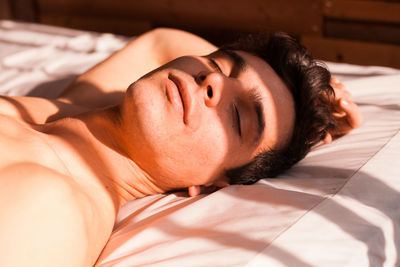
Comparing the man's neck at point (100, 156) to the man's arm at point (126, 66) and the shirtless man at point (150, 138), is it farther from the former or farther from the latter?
the man's arm at point (126, 66)

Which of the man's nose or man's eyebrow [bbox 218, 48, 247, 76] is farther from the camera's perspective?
man's eyebrow [bbox 218, 48, 247, 76]

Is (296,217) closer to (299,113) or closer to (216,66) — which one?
(299,113)

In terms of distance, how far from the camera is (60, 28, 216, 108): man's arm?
1871 millimetres

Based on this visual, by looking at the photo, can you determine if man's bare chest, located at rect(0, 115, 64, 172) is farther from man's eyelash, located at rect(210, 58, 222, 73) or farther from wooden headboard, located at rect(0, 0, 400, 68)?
wooden headboard, located at rect(0, 0, 400, 68)

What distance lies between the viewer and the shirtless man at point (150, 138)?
3.75 feet

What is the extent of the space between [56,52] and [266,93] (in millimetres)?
1272

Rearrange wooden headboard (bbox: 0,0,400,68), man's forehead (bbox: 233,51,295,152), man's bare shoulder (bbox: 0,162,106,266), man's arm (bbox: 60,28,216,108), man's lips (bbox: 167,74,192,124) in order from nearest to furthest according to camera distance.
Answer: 1. man's bare shoulder (bbox: 0,162,106,266)
2. man's lips (bbox: 167,74,192,124)
3. man's forehead (bbox: 233,51,295,152)
4. man's arm (bbox: 60,28,216,108)
5. wooden headboard (bbox: 0,0,400,68)

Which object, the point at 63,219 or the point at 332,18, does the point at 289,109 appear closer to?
the point at 63,219

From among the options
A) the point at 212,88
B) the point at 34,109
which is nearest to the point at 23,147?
the point at 34,109

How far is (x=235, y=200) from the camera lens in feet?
4.31

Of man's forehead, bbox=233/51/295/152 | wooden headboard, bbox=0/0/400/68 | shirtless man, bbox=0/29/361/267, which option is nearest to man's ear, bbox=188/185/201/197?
shirtless man, bbox=0/29/361/267

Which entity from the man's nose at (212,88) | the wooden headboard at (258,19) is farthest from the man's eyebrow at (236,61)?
the wooden headboard at (258,19)

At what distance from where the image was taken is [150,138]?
4.35 ft

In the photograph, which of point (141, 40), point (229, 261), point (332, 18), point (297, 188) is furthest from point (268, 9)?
point (229, 261)
